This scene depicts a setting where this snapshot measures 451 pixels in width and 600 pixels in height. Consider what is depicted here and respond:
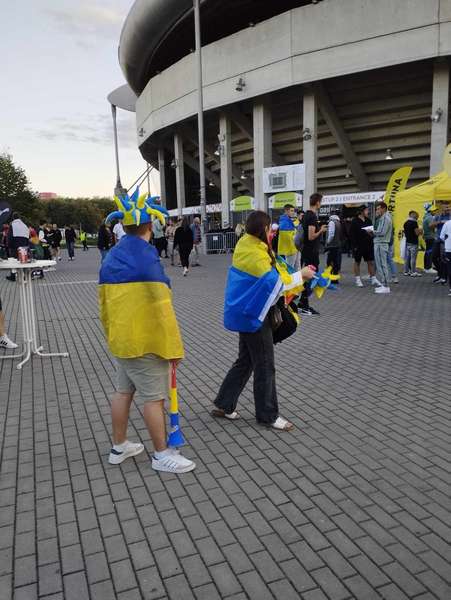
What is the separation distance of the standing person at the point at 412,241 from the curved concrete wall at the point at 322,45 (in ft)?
34.2

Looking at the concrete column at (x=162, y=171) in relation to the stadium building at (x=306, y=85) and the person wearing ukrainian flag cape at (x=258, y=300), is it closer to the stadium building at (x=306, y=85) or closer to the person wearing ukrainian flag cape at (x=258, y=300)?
the stadium building at (x=306, y=85)

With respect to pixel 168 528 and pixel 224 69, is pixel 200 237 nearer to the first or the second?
pixel 224 69

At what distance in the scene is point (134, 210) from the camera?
3.10m

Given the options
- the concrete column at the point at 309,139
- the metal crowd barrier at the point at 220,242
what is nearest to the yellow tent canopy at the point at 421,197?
the concrete column at the point at 309,139

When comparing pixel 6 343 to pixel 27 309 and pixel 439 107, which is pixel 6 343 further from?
pixel 439 107

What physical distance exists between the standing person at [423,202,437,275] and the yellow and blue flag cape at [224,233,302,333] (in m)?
11.0

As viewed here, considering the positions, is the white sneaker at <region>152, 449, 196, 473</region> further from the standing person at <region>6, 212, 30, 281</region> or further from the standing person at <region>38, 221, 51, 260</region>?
the standing person at <region>38, 221, 51, 260</region>

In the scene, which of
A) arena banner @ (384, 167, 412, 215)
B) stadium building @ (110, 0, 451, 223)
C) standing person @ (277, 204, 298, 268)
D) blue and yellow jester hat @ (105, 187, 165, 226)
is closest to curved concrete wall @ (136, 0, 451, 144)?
stadium building @ (110, 0, 451, 223)

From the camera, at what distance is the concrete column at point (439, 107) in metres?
20.6

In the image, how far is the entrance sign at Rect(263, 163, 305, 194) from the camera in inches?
952

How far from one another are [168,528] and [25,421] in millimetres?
2110

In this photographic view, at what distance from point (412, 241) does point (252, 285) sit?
437 inches

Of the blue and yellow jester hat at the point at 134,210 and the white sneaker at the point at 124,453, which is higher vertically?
the blue and yellow jester hat at the point at 134,210

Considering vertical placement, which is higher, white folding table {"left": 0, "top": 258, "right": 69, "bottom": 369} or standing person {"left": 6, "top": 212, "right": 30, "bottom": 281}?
standing person {"left": 6, "top": 212, "right": 30, "bottom": 281}
